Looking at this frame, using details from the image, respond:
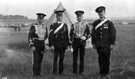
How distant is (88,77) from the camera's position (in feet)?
19.7

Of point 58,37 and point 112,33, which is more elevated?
point 112,33

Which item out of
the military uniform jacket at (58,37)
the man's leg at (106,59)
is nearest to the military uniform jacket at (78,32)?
the military uniform jacket at (58,37)

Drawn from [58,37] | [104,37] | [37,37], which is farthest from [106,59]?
[37,37]

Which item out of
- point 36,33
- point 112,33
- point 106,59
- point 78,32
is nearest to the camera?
point 112,33

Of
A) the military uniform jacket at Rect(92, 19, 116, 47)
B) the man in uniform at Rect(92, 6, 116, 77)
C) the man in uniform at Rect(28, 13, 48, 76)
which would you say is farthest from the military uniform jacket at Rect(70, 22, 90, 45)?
the man in uniform at Rect(28, 13, 48, 76)

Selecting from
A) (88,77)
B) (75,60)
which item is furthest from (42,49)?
(88,77)

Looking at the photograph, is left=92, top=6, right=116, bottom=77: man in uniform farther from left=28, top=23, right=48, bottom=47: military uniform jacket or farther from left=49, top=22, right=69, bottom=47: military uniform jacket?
left=28, top=23, right=48, bottom=47: military uniform jacket

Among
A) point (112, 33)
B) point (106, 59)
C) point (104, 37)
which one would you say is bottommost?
point (106, 59)

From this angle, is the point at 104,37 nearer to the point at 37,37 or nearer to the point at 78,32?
the point at 78,32

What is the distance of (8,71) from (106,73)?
11.8 ft

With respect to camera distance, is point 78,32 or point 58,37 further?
A: point 78,32

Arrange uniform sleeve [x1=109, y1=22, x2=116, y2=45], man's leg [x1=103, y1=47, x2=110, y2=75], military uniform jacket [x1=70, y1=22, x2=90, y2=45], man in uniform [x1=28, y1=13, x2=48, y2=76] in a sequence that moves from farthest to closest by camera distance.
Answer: military uniform jacket [x1=70, y1=22, x2=90, y2=45] → man in uniform [x1=28, y1=13, x2=48, y2=76] → man's leg [x1=103, y1=47, x2=110, y2=75] → uniform sleeve [x1=109, y1=22, x2=116, y2=45]

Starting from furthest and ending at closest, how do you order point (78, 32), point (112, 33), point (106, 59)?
point (78, 32) → point (106, 59) → point (112, 33)

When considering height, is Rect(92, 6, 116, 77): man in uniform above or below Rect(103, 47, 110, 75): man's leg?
above
